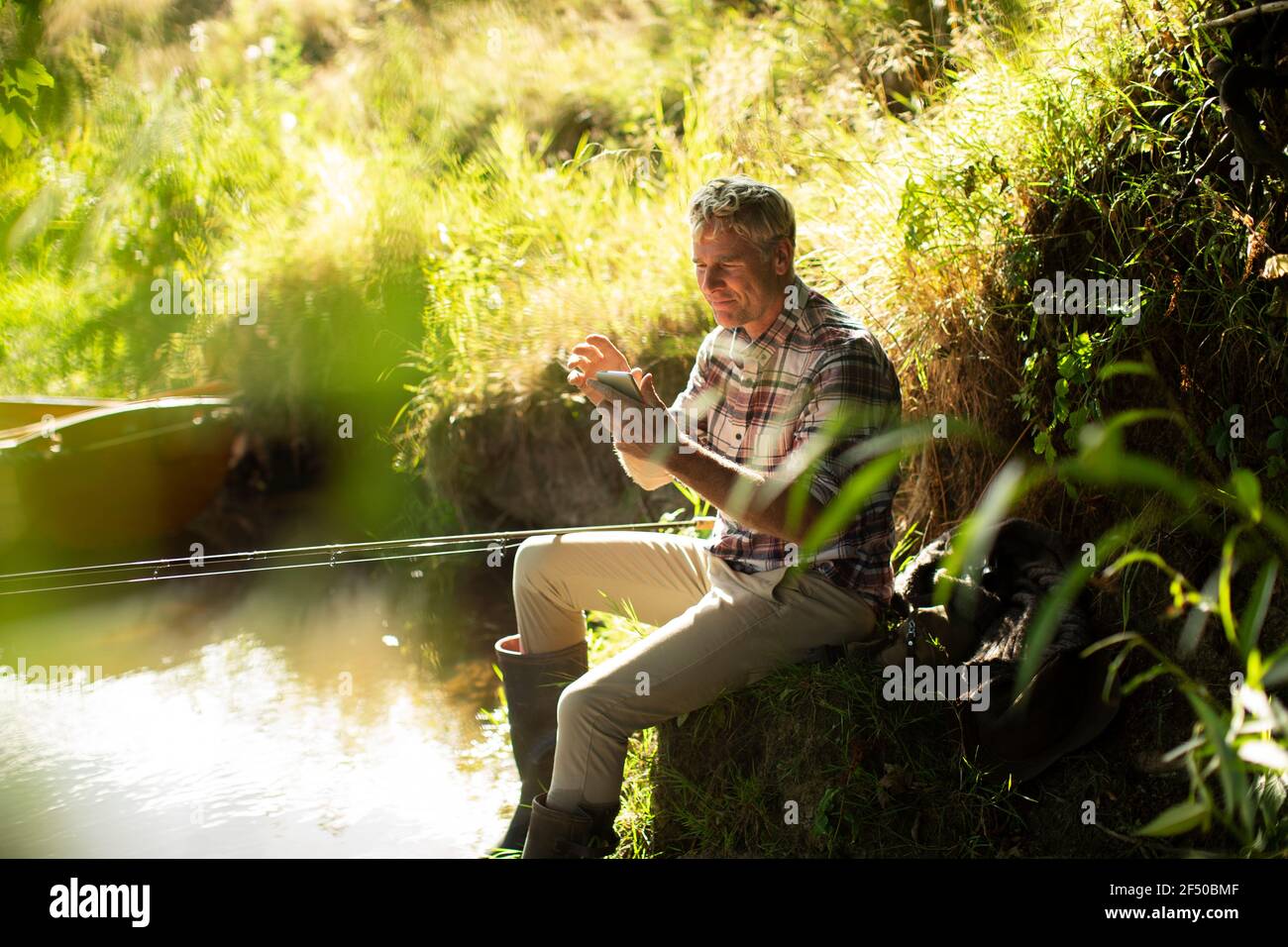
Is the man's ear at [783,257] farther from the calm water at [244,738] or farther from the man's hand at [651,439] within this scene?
the calm water at [244,738]

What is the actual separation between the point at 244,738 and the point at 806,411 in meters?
2.51

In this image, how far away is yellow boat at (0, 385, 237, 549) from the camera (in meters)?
5.68

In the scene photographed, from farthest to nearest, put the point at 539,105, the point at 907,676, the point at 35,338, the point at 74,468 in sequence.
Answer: the point at 539,105 → the point at 35,338 → the point at 74,468 → the point at 907,676

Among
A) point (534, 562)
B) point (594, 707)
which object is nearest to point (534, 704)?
point (534, 562)

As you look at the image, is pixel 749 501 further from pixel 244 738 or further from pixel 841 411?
pixel 244 738

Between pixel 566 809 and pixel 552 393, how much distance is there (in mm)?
2758

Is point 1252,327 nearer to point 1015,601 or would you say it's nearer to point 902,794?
point 1015,601

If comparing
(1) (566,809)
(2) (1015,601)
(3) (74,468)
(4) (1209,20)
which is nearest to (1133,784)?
(2) (1015,601)

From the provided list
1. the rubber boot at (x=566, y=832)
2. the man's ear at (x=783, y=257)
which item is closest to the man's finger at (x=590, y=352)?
the man's ear at (x=783, y=257)

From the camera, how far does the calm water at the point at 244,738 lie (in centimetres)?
325

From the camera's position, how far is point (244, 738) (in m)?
3.92

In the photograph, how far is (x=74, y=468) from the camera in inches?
229

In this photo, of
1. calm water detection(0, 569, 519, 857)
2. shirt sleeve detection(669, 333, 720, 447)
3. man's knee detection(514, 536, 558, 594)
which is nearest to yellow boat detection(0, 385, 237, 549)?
calm water detection(0, 569, 519, 857)

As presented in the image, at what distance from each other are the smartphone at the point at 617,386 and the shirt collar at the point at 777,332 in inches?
14.6
